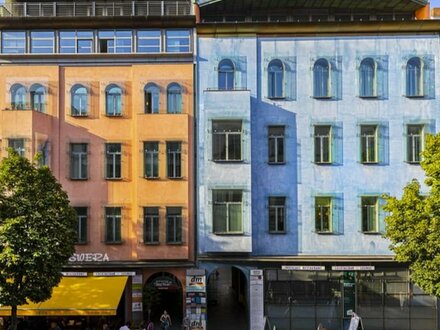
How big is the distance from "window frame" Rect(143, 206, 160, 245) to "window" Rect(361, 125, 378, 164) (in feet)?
37.6

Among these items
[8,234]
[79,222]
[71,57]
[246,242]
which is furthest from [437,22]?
[8,234]

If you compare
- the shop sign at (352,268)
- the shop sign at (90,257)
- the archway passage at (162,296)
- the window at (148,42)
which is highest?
the window at (148,42)

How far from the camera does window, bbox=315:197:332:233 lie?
32.3m

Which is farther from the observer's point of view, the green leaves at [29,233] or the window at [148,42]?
the window at [148,42]

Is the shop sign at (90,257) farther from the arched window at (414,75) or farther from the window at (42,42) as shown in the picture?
the arched window at (414,75)

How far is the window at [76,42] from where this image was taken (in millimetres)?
33094

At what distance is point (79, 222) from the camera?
3259 cm

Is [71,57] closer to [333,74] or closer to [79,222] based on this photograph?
[79,222]

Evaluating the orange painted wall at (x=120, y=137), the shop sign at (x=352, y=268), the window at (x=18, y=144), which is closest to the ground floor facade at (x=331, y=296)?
the shop sign at (x=352, y=268)

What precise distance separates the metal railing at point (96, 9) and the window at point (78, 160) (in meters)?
7.42

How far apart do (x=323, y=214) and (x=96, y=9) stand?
1707 centimetres

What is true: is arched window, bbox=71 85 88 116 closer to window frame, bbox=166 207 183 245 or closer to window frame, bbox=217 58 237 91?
window frame, bbox=166 207 183 245

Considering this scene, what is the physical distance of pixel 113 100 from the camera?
33.1 m

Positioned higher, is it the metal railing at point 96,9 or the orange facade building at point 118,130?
the metal railing at point 96,9
